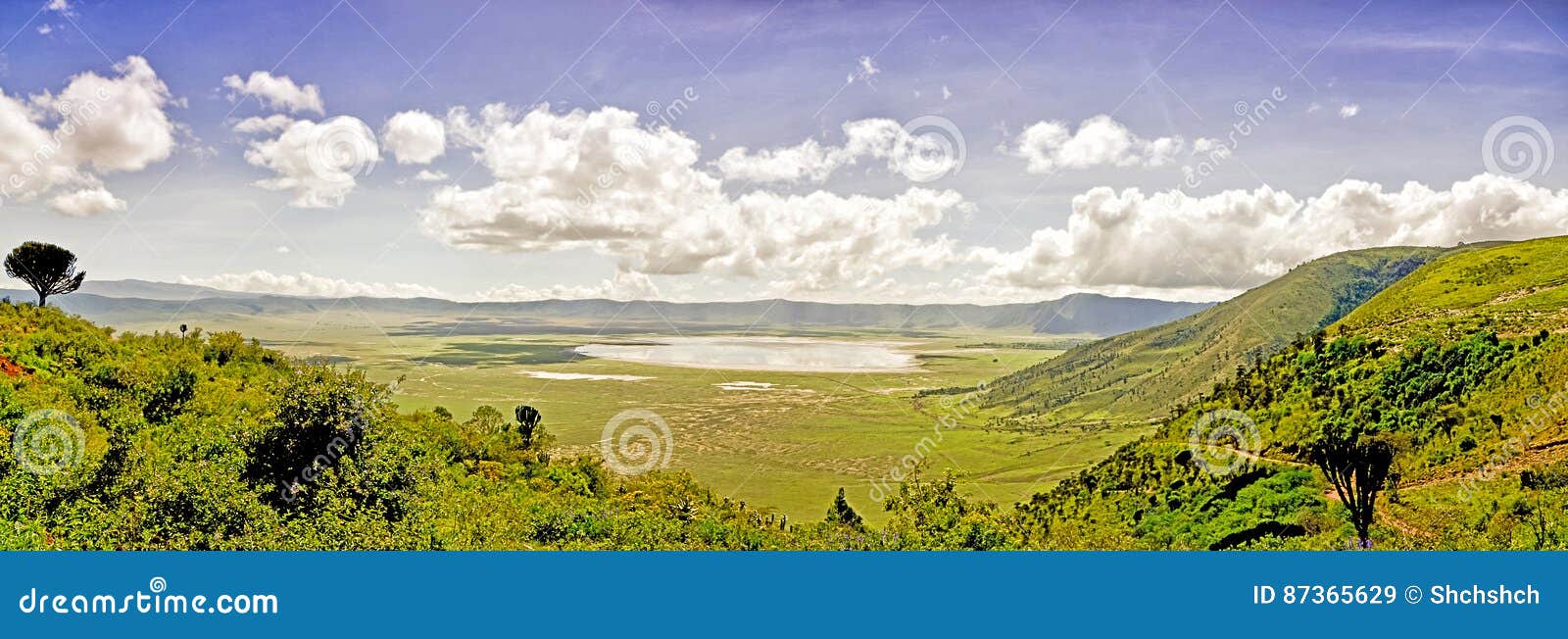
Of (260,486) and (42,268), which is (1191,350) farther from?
(42,268)

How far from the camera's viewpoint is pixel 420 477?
1187 centimetres

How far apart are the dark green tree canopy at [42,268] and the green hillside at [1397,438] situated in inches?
1034

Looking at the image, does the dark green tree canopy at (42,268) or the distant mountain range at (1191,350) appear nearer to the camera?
the dark green tree canopy at (42,268)

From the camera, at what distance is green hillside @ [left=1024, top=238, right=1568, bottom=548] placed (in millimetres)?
12500

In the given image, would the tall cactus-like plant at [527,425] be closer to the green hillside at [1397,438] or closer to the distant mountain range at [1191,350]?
the green hillside at [1397,438]

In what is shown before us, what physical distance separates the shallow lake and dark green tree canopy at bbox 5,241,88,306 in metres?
43.7

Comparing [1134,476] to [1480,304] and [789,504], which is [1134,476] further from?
[789,504]

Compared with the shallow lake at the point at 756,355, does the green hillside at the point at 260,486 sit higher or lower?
lower

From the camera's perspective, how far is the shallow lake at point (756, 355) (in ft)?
222

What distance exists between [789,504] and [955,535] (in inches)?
1122

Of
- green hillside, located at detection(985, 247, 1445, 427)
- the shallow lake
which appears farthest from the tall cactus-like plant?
green hillside, located at detection(985, 247, 1445, 427)

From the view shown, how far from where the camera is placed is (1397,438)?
1653cm

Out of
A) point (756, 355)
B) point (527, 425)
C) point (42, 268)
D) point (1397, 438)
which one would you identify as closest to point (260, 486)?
point (42, 268)

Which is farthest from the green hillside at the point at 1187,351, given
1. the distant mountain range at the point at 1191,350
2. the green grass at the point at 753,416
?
the green grass at the point at 753,416
